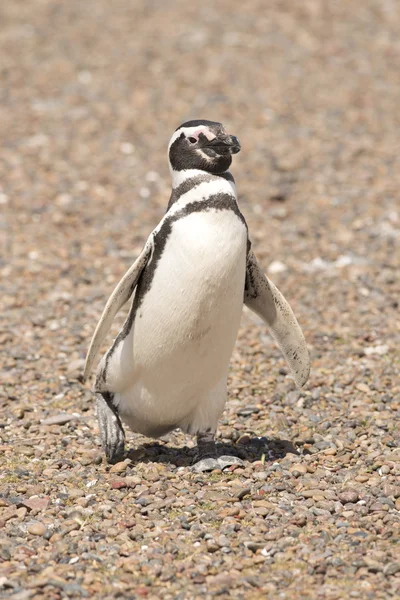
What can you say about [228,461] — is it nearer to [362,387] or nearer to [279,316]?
[279,316]

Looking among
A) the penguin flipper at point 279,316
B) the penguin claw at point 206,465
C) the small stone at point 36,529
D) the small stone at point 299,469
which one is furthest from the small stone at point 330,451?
the small stone at point 36,529

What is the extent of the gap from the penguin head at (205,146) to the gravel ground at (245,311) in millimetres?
1484

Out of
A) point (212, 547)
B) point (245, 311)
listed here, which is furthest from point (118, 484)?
point (245, 311)

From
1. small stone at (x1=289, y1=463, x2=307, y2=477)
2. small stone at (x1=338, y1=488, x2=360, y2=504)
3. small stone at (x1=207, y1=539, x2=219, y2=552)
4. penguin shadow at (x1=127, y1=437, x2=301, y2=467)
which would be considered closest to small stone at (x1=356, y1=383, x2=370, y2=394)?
penguin shadow at (x1=127, y1=437, x2=301, y2=467)

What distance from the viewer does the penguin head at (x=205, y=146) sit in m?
4.75

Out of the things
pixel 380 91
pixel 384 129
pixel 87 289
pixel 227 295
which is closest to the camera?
pixel 227 295

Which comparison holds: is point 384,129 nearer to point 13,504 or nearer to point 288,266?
point 288,266

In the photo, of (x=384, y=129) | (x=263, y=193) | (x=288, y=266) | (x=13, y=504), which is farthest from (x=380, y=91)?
(x=13, y=504)

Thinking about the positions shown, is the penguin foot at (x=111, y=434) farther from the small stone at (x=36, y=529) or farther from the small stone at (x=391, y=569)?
the small stone at (x=391, y=569)

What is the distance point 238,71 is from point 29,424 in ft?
25.7

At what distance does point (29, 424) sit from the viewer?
5.69 metres

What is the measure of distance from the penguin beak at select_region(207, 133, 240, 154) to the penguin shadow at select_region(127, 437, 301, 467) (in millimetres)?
1544

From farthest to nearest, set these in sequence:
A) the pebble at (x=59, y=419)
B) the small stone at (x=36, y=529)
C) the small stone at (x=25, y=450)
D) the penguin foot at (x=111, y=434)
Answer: the pebble at (x=59, y=419), the small stone at (x=25, y=450), the penguin foot at (x=111, y=434), the small stone at (x=36, y=529)

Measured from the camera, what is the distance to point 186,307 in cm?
475
